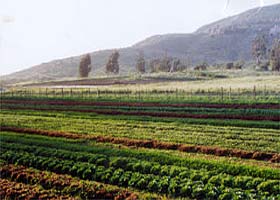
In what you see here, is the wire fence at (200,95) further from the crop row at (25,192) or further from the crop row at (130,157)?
the crop row at (25,192)

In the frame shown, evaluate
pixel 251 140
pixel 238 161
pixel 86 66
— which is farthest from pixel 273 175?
pixel 86 66

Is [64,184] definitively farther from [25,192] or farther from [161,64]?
[161,64]

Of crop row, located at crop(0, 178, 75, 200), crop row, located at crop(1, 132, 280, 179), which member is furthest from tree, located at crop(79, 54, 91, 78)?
crop row, located at crop(0, 178, 75, 200)

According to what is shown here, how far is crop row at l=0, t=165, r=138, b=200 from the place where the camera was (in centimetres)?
1819

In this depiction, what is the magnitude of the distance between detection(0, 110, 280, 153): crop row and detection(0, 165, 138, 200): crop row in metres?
10.1

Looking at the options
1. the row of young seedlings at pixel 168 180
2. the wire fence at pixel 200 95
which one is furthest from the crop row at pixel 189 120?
the row of young seedlings at pixel 168 180

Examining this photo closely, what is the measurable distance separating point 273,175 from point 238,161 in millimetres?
3776

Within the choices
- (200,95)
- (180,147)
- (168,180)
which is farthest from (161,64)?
(168,180)

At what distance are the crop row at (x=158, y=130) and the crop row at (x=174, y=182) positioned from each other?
25.0 feet

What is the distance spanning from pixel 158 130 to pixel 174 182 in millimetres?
15061

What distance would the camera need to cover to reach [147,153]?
24.2m

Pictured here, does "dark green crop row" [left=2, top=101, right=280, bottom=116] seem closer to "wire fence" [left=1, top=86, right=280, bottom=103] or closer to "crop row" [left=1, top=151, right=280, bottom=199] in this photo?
"wire fence" [left=1, top=86, right=280, bottom=103]

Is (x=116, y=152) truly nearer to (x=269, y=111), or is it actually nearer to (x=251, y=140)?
(x=251, y=140)

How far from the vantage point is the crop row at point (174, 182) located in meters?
17.5
